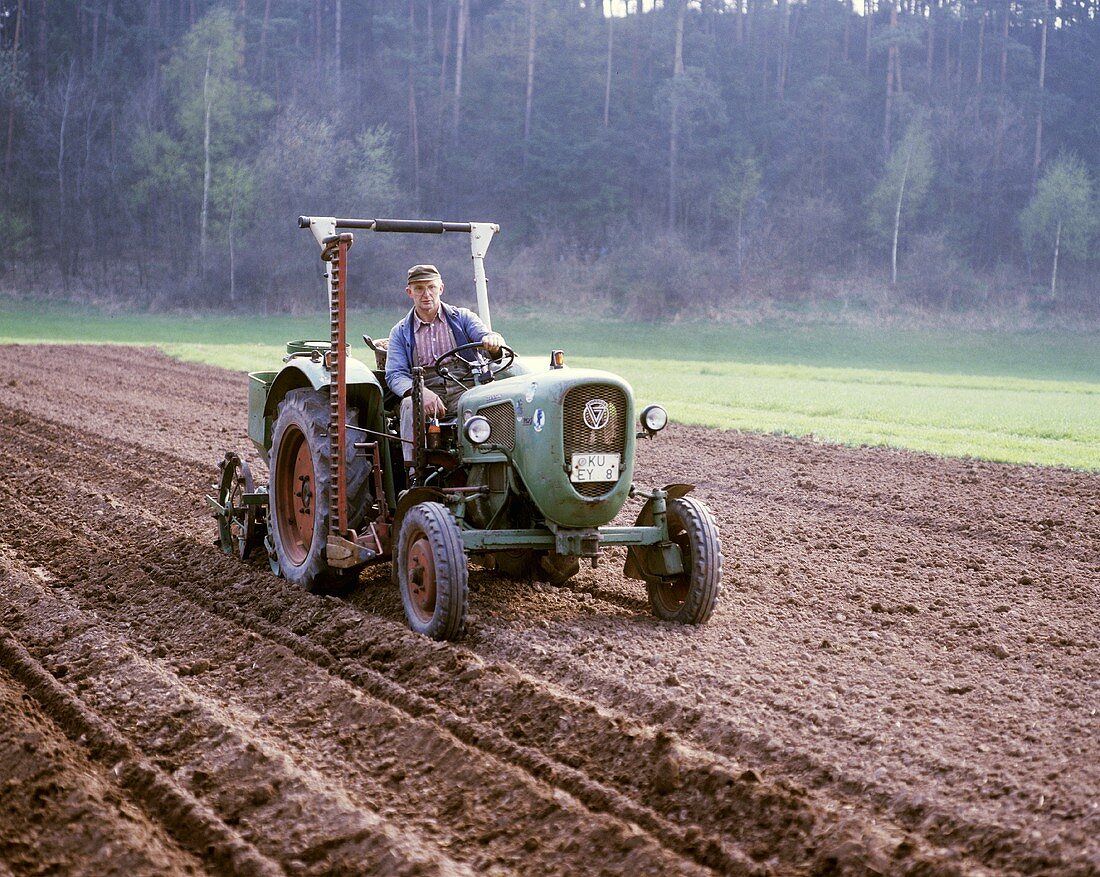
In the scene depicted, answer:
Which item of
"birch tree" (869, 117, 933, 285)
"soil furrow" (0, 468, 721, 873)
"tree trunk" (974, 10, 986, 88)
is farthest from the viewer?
"tree trunk" (974, 10, 986, 88)

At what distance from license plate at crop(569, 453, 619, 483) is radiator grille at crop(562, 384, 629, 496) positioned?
0.09ft

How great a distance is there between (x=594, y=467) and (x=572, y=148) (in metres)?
42.9

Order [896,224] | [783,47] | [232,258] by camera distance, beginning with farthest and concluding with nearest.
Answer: [783,47], [896,224], [232,258]

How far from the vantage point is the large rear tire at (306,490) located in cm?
651

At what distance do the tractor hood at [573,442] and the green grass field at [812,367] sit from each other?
818cm

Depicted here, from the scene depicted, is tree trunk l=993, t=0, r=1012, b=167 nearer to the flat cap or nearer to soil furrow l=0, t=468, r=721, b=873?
the flat cap

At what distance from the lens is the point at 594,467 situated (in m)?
5.87

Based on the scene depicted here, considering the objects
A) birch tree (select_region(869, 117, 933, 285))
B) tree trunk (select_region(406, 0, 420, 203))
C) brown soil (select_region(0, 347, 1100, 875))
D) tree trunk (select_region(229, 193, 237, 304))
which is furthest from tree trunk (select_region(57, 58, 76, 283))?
brown soil (select_region(0, 347, 1100, 875))

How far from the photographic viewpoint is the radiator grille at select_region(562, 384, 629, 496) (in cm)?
583

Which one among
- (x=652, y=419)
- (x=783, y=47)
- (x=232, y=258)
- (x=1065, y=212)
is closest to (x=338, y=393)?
(x=652, y=419)

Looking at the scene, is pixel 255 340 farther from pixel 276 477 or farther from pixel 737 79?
pixel 737 79

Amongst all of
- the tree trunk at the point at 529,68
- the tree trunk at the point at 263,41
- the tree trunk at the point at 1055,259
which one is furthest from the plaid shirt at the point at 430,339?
the tree trunk at the point at 263,41

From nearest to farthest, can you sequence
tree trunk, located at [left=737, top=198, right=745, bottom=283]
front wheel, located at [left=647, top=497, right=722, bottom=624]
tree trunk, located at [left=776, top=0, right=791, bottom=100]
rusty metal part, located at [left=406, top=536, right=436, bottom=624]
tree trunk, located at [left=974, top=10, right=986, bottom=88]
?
1. rusty metal part, located at [left=406, top=536, right=436, bottom=624]
2. front wheel, located at [left=647, top=497, right=722, bottom=624]
3. tree trunk, located at [left=737, top=198, right=745, bottom=283]
4. tree trunk, located at [left=776, top=0, right=791, bottom=100]
5. tree trunk, located at [left=974, top=10, right=986, bottom=88]

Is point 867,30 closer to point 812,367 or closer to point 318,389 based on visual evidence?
point 812,367
